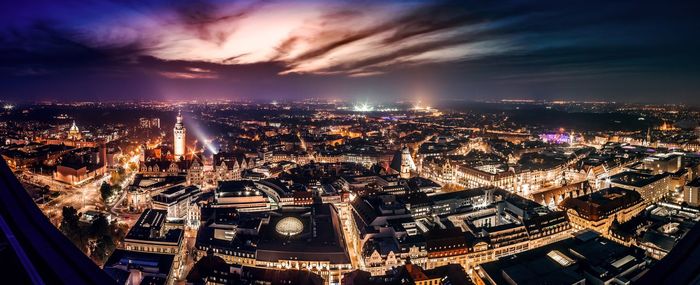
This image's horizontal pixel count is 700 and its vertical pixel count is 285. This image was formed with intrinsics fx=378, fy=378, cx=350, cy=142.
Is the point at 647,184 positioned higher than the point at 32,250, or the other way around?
the point at 32,250

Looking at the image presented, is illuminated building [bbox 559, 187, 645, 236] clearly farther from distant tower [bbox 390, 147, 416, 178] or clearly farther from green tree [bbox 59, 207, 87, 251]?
green tree [bbox 59, 207, 87, 251]

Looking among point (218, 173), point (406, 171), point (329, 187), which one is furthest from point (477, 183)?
point (218, 173)

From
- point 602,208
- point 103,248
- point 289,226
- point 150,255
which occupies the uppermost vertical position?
point 602,208

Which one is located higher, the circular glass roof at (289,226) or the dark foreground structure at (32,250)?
the dark foreground structure at (32,250)

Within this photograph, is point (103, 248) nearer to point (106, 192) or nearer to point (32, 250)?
point (106, 192)

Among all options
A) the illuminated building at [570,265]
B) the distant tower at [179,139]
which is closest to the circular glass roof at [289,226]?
the illuminated building at [570,265]

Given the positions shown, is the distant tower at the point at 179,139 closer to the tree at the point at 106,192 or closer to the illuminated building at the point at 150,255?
the tree at the point at 106,192

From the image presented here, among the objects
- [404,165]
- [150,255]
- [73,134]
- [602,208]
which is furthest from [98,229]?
[73,134]

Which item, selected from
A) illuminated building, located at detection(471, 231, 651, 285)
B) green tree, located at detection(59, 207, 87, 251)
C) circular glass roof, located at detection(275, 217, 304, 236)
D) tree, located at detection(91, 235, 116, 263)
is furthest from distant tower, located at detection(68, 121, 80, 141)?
illuminated building, located at detection(471, 231, 651, 285)

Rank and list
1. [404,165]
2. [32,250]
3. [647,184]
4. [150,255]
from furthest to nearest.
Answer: [404,165]
[647,184]
[150,255]
[32,250]
